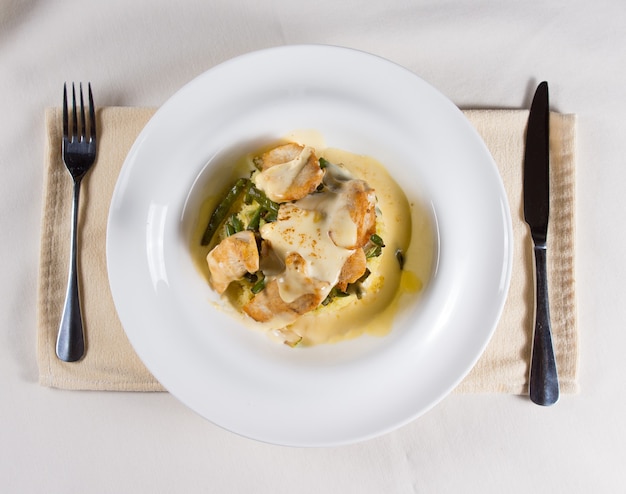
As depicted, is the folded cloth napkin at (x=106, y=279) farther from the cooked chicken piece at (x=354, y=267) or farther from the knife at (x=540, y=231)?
the cooked chicken piece at (x=354, y=267)

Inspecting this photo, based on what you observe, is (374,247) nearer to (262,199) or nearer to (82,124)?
(262,199)

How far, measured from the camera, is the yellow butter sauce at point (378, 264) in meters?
2.77

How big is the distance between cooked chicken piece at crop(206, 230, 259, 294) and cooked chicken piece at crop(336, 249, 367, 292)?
418 millimetres

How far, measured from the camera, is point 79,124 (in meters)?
2.91

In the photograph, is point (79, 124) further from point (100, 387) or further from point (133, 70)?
point (100, 387)

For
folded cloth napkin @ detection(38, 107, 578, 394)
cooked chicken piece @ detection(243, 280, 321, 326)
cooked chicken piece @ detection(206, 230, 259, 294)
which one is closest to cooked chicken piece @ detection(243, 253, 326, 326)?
cooked chicken piece @ detection(243, 280, 321, 326)

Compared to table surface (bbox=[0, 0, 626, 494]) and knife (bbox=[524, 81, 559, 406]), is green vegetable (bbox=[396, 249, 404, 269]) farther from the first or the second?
table surface (bbox=[0, 0, 626, 494])

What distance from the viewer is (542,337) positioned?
2846 mm

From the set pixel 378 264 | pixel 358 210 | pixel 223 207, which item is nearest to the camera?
pixel 358 210

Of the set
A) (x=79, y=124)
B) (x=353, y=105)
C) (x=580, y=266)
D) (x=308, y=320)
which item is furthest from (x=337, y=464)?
(x=79, y=124)

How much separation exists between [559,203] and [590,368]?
892 mm

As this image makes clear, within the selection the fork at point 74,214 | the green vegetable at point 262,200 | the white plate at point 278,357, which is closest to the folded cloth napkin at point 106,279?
the fork at point 74,214

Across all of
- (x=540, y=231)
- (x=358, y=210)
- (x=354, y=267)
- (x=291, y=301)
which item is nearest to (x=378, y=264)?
(x=354, y=267)

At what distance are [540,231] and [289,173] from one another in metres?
1.27
